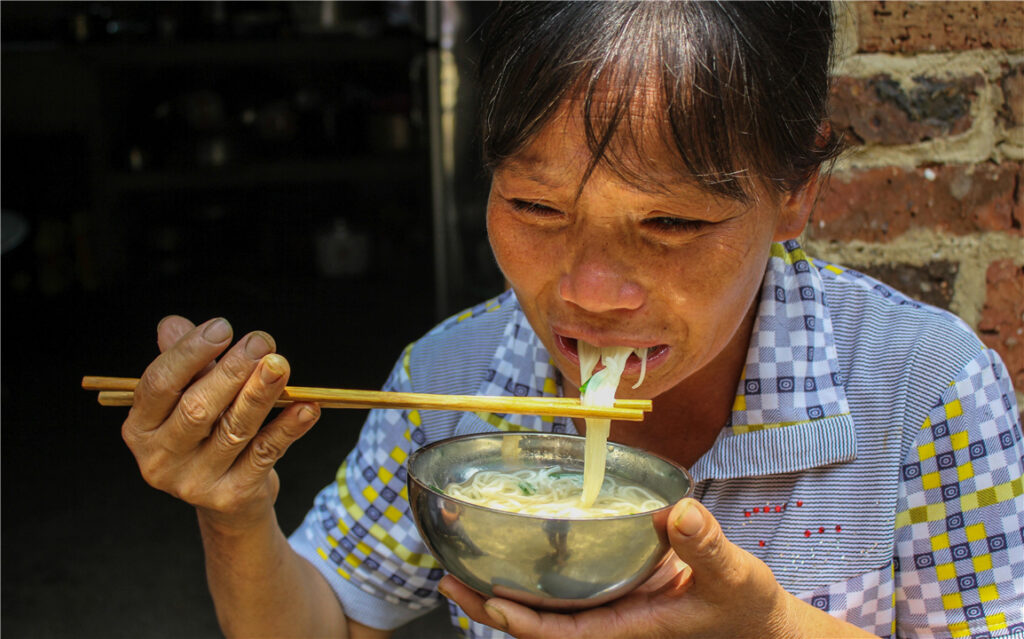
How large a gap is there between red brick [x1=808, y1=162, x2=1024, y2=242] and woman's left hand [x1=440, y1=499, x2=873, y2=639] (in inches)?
36.4

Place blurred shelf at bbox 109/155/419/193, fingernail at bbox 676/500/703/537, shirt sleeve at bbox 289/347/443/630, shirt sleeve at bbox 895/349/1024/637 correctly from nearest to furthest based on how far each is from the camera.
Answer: fingernail at bbox 676/500/703/537, shirt sleeve at bbox 895/349/1024/637, shirt sleeve at bbox 289/347/443/630, blurred shelf at bbox 109/155/419/193

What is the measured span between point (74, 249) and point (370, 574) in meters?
6.49

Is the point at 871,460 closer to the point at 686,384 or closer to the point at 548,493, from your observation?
the point at 686,384

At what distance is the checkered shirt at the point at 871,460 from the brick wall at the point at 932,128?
0.30m

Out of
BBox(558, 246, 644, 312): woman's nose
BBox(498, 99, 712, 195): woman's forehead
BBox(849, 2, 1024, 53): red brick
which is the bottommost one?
BBox(558, 246, 644, 312): woman's nose

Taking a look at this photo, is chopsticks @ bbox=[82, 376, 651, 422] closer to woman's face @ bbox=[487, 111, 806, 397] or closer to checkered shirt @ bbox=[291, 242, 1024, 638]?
woman's face @ bbox=[487, 111, 806, 397]

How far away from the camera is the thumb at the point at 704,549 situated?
1.01 metres

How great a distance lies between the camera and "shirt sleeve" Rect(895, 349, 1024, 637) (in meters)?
1.40

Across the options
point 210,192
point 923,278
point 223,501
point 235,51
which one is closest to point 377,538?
point 223,501

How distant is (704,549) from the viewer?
3.39ft

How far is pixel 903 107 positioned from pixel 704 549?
120 cm

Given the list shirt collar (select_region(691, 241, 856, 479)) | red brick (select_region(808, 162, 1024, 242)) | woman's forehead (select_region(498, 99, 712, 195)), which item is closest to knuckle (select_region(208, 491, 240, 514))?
woman's forehead (select_region(498, 99, 712, 195))

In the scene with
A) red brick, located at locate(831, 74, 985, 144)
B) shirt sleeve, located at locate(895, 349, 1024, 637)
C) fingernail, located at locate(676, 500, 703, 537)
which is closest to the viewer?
fingernail, located at locate(676, 500, 703, 537)

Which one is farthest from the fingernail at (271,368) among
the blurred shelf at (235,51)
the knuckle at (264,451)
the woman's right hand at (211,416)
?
the blurred shelf at (235,51)
